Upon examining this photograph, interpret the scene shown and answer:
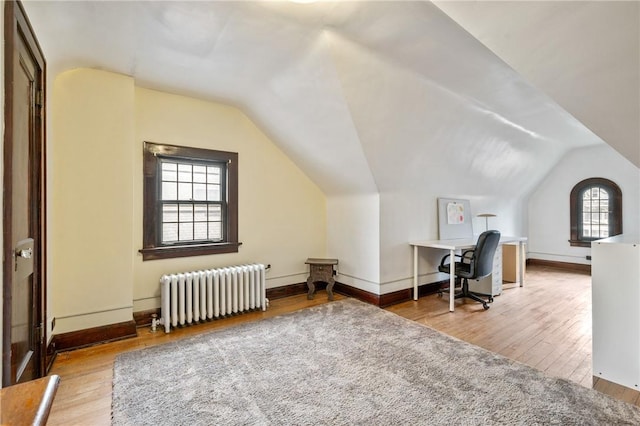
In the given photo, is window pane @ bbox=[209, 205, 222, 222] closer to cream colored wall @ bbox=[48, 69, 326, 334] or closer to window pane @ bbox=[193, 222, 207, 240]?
window pane @ bbox=[193, 222, 207, 240]

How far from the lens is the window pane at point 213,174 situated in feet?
12.6

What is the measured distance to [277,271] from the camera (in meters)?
4.33

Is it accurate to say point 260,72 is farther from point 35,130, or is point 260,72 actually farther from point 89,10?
point 35,130

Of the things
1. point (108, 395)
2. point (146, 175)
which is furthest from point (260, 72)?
point (108, 395)

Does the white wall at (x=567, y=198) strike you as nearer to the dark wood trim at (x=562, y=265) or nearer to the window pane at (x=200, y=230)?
the dark wood trim at (x=562, y=265)

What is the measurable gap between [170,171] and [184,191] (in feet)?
0.92

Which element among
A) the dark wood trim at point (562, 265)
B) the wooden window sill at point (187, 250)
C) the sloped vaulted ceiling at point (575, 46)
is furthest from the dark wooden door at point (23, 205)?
the dark wood trim at point (562, 265)

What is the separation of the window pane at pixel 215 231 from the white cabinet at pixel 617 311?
12.4ft

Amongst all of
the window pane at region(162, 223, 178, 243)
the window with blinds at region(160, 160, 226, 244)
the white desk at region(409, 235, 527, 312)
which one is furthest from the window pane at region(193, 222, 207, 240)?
the white desk at region(409, 235, 527, 312)

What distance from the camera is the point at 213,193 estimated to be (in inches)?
153

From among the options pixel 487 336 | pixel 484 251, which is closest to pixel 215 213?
pixel 487 336

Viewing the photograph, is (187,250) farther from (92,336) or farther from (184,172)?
(92,336)

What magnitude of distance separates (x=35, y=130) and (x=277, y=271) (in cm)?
299

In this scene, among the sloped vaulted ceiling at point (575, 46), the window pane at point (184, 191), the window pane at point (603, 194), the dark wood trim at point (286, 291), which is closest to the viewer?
A: the sloped vaulted ceiling at point (575, 46)
